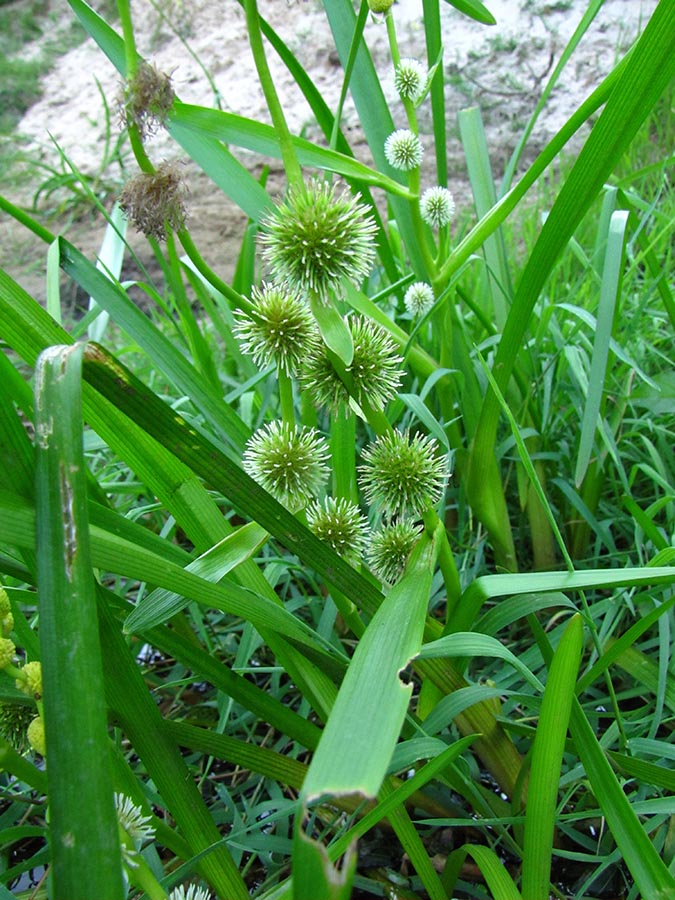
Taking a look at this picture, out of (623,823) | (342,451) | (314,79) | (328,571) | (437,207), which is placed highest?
(314,79)

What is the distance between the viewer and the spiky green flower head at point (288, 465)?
2.38 feet

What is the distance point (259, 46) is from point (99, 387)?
30 cm

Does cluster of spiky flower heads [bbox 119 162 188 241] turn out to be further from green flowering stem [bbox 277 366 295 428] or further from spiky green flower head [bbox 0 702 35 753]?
spiky green flower head [bbox 0 702 35 753]

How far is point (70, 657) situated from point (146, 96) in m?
0.44

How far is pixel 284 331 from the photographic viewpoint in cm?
69

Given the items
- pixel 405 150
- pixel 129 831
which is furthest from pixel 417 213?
pixel 129 831

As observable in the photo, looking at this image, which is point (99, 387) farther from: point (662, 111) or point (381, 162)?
point (662, 111)

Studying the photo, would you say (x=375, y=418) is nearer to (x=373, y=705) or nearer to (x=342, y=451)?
(x=342, y=451)

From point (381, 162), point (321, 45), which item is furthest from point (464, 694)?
point (321, 45)

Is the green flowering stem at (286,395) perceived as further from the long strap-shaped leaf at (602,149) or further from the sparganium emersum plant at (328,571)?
the long strap-shaped leaf at (602,149)

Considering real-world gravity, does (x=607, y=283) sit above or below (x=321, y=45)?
below

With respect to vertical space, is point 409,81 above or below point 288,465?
above

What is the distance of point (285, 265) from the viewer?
641 millimetres

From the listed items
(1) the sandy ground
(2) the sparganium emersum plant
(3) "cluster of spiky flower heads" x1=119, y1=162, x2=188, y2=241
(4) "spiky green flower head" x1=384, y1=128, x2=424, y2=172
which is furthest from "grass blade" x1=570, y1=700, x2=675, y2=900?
(1) the sandy ground
